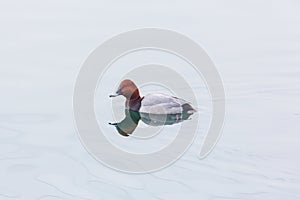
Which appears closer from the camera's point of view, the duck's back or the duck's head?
the duck's back

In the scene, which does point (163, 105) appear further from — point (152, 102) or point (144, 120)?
point (144, 120)

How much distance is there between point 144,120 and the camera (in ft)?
28.9

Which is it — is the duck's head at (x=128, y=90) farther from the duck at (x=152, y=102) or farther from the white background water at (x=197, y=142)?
A: the white background water at (x=197, y=142)

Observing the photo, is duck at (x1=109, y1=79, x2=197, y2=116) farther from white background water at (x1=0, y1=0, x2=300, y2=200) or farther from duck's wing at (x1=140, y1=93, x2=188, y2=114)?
white background water at (x1=0, y1=0, x2=300, y2=200)

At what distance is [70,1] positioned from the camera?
1305 cm

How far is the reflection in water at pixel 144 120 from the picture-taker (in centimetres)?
841

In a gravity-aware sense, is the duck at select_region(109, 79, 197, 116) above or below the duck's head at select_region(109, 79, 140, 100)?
below

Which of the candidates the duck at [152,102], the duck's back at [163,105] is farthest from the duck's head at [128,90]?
the duck's back at [163,105]

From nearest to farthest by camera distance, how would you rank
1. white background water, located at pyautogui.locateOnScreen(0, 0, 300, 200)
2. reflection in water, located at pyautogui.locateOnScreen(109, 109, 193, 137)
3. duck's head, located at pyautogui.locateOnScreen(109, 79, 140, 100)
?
white background water, located at pyautogui.locateOnScreen(0, 0, 300, 200)
reflection in water, located at pyautogui.locateOnScreen(109, 109, 193, 137)
duck's head, located at pyautogui.locateOnScreen(109, 79, 140, 100)

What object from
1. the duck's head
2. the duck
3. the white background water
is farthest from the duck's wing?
the white background water

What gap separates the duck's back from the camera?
856cm

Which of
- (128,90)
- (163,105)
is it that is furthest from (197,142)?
(128,90)

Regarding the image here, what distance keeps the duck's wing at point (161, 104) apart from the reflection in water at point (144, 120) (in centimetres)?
5

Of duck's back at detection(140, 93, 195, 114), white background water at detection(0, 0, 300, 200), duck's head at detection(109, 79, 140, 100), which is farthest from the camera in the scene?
duck's head at detection(109, 79, 140, 100)
